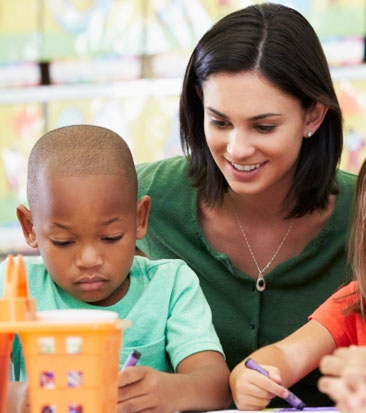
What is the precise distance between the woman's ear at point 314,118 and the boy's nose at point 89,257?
0.66 meters

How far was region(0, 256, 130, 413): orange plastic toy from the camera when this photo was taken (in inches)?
31.9

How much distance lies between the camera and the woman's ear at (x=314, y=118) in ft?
5.59

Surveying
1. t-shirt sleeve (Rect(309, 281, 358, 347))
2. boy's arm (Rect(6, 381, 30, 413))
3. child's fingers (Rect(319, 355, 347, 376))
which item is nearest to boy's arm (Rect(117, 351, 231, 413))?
boy's arm (Rect(6, 381, 30, 413))

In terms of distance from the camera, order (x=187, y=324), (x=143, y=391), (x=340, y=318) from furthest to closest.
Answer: (x=340, y=318), (x=187, y=324), (x=143, y=391)

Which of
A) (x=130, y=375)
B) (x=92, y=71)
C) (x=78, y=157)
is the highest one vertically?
(x=78, y=157)

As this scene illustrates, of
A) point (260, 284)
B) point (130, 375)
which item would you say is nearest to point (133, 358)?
point (130, 375)

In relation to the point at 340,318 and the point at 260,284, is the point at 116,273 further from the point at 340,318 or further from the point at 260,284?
the point at 260,284

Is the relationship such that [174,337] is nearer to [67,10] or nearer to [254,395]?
[254,395]

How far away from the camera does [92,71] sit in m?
4.59

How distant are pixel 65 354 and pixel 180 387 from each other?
408 mm

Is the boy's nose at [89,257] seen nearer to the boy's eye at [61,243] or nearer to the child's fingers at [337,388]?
the boy's eye at [61,243]

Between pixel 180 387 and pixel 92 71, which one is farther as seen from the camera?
pixel 92 71

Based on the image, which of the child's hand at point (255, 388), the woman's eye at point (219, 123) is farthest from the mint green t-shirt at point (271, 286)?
the child's hand at point (255, 388)

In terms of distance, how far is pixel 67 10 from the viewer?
458cm
